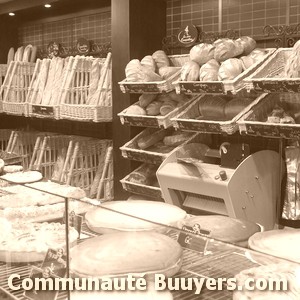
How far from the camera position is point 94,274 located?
1.26m

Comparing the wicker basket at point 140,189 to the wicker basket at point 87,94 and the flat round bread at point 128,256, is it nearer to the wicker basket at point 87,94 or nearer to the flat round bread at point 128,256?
the wicker basket at point 87,94

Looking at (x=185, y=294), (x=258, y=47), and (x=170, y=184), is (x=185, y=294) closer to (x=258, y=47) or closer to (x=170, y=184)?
(x=170, y=184)

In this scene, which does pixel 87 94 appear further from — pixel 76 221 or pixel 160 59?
pixel 76 221

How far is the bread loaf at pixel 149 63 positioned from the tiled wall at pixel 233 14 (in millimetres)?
562

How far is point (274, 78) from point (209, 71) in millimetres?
532

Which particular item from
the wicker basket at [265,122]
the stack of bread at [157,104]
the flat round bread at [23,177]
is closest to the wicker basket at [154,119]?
the stack of bread at [157,104]

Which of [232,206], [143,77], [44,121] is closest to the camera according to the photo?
[232,206]

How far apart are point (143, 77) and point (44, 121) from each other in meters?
2.47

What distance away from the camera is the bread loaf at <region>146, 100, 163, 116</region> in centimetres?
381

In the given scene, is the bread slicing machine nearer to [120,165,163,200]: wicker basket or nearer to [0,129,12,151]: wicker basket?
[120,165,163,200]: wicker basket

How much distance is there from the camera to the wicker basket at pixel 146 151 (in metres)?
3.63

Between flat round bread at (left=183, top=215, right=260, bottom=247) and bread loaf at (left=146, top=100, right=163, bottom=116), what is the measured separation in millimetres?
2108

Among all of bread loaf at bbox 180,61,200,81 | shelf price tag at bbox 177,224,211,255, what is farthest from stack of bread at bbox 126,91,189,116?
shelf price tag at bbox 177,224,211,255

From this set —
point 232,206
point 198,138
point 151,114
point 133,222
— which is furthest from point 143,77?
point 133,222
